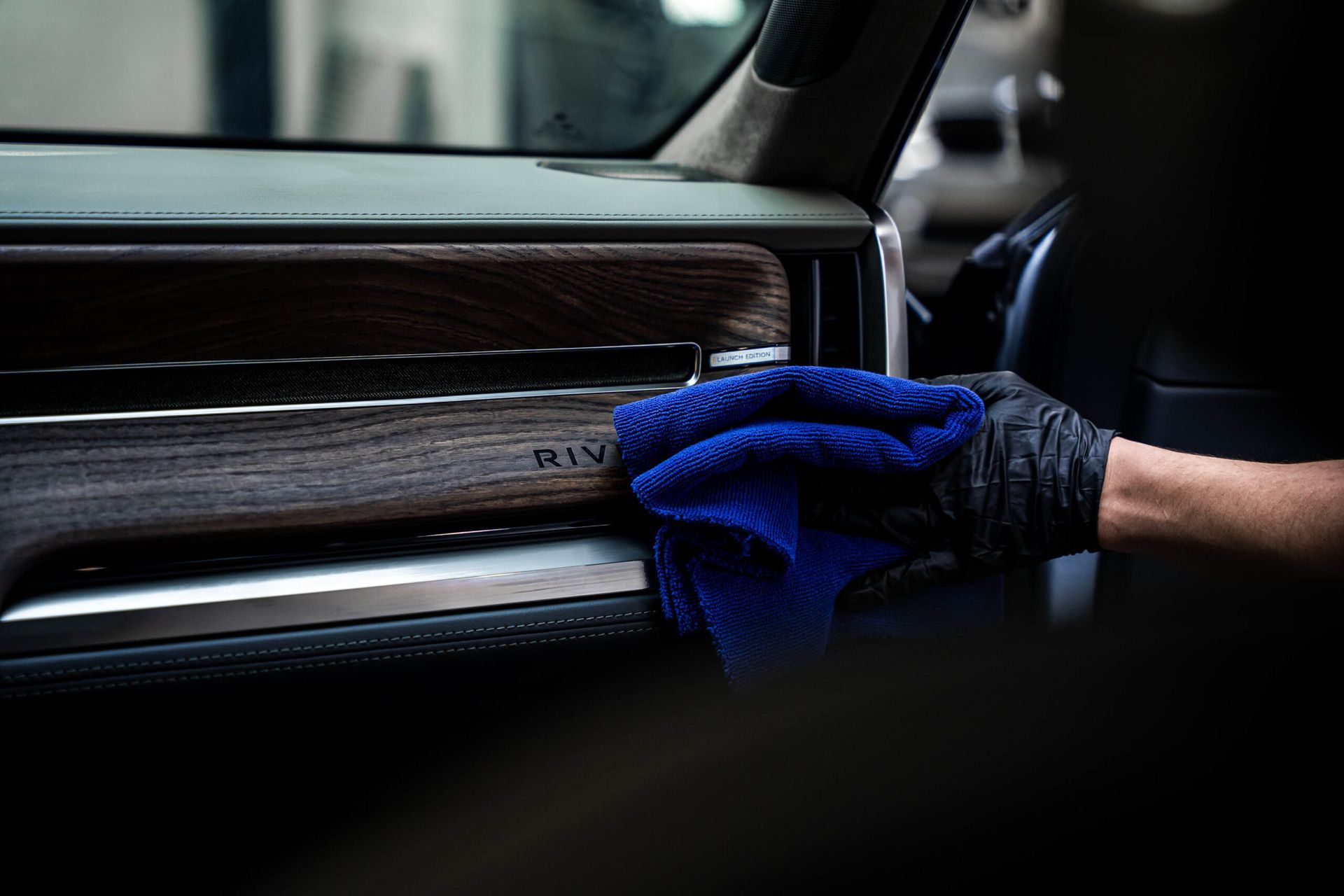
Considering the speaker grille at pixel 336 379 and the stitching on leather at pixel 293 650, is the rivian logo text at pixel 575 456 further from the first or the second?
the stitching on leather at pixel 293 650

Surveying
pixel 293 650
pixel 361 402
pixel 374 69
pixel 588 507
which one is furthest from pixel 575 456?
pixel 374 69

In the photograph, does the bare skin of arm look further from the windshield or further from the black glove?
the windshield

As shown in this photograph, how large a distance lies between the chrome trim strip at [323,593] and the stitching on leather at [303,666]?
35mm

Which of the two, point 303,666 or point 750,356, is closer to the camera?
point 303,666

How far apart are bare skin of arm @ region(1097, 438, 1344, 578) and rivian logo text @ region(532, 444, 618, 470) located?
1.59 ft

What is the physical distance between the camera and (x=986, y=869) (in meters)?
0.31

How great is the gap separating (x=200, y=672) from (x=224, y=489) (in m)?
0.17

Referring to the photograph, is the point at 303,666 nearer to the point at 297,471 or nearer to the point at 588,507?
the point at 297,471

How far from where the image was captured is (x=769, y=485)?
74 cm

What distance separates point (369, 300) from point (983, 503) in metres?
0.62

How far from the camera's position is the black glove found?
0.76 metres

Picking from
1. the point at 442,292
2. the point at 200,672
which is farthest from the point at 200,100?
the point at 200,672

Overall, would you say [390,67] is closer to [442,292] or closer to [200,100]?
[200,100]

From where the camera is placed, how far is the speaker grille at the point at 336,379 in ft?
2.52
